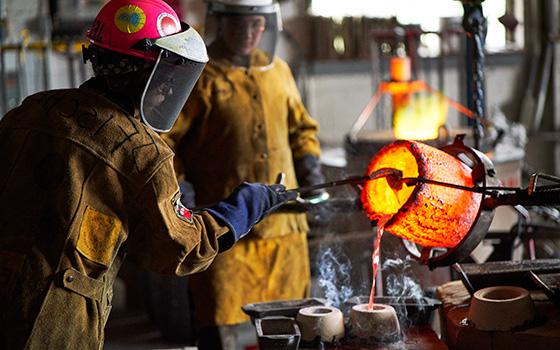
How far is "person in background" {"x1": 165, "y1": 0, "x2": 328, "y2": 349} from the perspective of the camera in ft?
13.1

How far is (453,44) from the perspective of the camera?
10477 mm

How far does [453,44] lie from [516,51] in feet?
2.53

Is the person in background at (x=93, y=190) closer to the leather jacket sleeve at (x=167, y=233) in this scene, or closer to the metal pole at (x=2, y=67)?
the leather jacket sleeve at (x=167, y=233)

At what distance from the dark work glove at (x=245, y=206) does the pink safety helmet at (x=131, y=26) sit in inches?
19.3

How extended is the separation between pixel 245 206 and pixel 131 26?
61 centimetres

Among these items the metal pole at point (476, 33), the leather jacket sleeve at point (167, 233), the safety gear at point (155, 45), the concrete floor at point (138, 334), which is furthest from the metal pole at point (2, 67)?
the leather jacket sleeve at point (167, 233)

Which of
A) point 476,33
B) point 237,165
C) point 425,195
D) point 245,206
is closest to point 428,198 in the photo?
point 425,195

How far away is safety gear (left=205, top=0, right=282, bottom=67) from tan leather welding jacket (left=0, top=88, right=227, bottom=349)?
1.66m

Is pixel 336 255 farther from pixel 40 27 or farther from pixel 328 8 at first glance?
pixel 328 8

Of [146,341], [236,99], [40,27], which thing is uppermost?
[40,27]

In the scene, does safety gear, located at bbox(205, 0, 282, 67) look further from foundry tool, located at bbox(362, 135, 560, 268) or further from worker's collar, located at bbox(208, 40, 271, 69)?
foundry tool, located at bbox(362, 135, 560, 268)

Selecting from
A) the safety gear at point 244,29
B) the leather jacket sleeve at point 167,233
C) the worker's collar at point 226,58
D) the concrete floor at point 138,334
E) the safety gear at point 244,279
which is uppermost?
the safety gear at point 244,29

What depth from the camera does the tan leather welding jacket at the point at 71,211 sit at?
238cm

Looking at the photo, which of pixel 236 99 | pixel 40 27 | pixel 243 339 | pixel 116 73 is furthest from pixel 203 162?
pixel 40 27
